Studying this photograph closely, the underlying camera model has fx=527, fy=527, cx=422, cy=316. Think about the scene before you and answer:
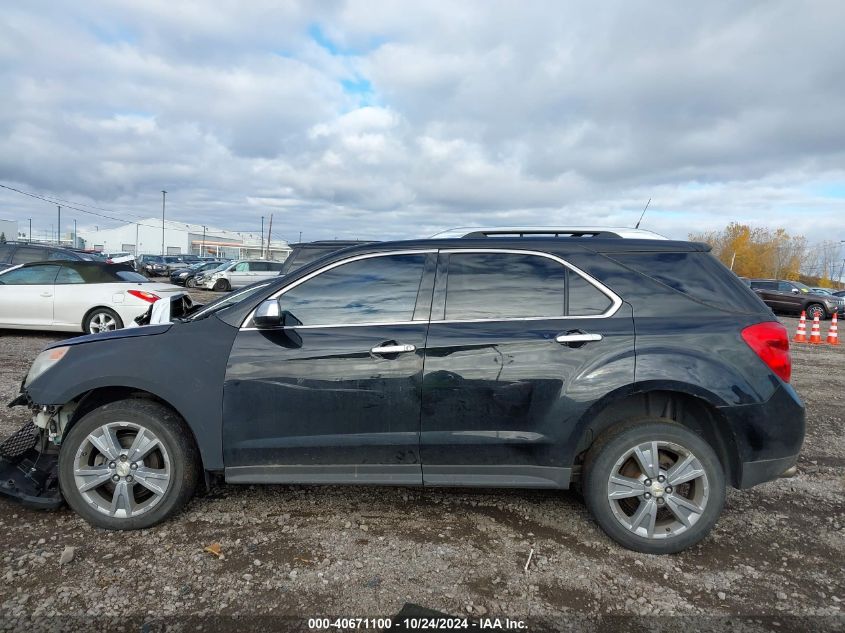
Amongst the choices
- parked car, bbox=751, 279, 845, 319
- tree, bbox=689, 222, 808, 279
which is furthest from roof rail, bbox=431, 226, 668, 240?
tree, bbox=689, 222, 808, 279

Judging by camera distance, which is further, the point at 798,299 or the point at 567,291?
the point at 798,299

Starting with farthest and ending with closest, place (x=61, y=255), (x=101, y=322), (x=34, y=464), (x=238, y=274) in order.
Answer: (x=238, y=274), (x=61, y=255), (x=101, y=322), (x=34, y=464)

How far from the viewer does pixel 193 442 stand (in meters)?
3.18

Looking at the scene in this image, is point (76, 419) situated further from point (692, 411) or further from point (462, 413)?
point (692, 411)

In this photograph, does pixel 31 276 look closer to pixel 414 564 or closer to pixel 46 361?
pixel 46 361

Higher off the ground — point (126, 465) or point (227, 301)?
point (227, 301)

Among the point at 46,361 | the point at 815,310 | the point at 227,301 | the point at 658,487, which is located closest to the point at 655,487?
the point at 658,487

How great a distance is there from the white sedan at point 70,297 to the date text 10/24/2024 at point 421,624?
26.0 feet

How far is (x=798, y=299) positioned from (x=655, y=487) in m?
23.9

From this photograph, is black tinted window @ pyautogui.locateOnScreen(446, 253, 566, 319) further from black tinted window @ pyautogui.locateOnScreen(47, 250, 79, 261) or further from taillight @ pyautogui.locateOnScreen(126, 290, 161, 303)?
black tinted window @ pyautogui.locateOnScreen(47, 250, 79, 261)

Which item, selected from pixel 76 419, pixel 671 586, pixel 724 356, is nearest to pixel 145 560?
pixel 76 419

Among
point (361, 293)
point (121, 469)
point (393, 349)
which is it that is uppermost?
point (361, 293)

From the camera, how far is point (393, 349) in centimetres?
299

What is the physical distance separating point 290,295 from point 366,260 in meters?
0.51
